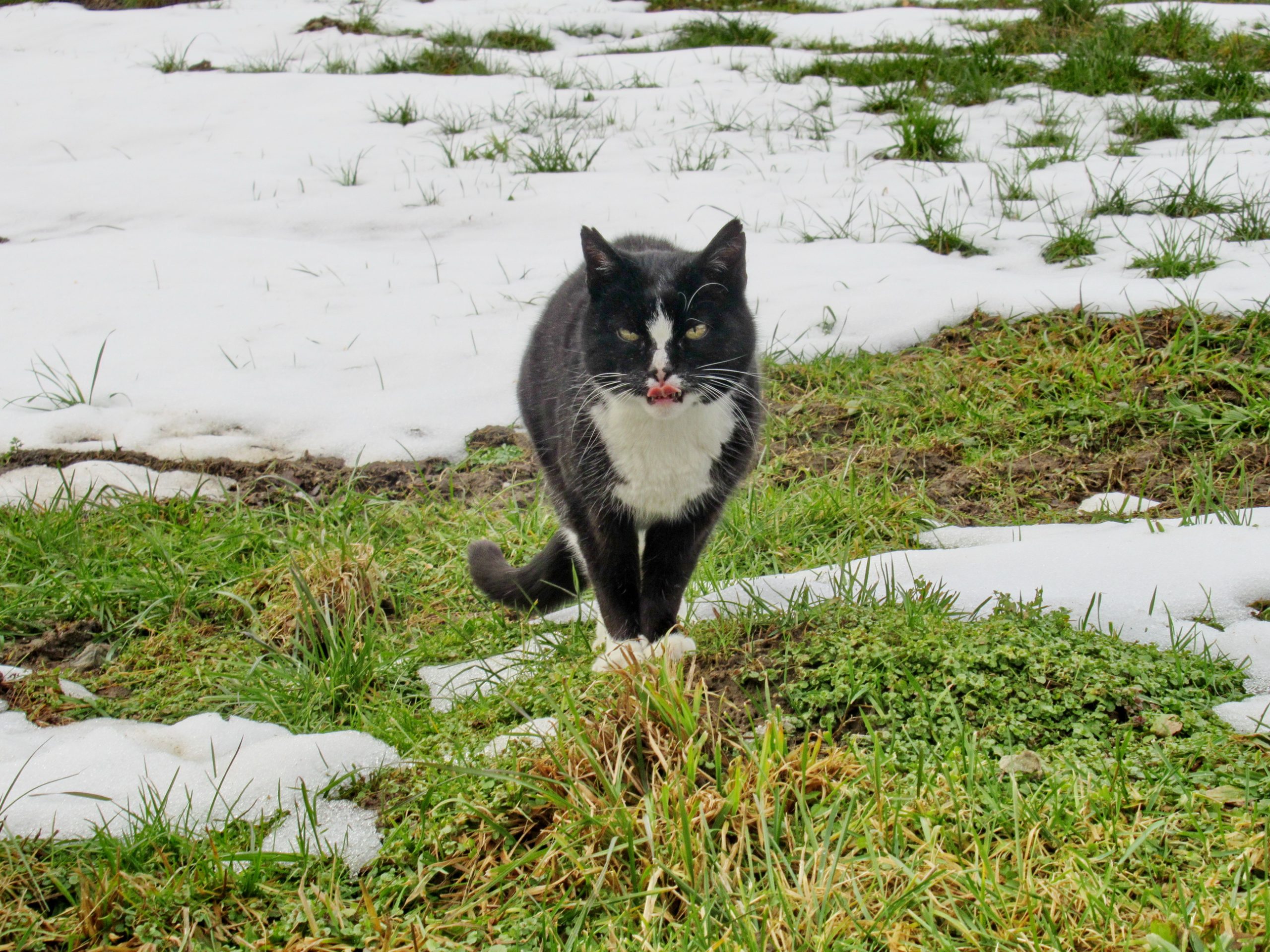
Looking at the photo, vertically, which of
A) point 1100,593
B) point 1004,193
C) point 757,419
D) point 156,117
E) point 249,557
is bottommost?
point 249,557

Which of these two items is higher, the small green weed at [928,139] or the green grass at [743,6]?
the green grass at [743,6]

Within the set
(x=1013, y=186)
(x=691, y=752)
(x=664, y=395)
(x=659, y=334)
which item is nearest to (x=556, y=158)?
(x=1013, y=186)

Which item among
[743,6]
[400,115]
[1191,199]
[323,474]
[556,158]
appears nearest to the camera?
[323,474]

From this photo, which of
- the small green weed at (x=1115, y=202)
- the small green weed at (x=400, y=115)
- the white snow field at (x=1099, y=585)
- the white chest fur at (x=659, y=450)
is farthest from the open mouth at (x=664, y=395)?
the small green weed at (x=400, y=115)

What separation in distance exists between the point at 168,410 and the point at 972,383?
338 cm

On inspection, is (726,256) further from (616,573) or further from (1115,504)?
(1115,504)

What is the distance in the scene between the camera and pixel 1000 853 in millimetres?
1856

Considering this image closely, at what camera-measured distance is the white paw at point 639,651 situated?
2.31 metres

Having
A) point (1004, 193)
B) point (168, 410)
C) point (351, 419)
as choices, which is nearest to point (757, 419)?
point (351, 419)

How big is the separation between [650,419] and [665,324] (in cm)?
27

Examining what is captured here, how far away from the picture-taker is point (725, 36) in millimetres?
8633

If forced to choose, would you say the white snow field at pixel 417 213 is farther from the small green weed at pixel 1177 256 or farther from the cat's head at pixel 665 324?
the cat's head at pixel 665 324

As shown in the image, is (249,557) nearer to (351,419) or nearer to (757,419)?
(351,419)

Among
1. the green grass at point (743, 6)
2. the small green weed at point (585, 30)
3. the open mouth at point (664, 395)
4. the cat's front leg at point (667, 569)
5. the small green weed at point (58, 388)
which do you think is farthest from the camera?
the green grass at point (743, 6)
